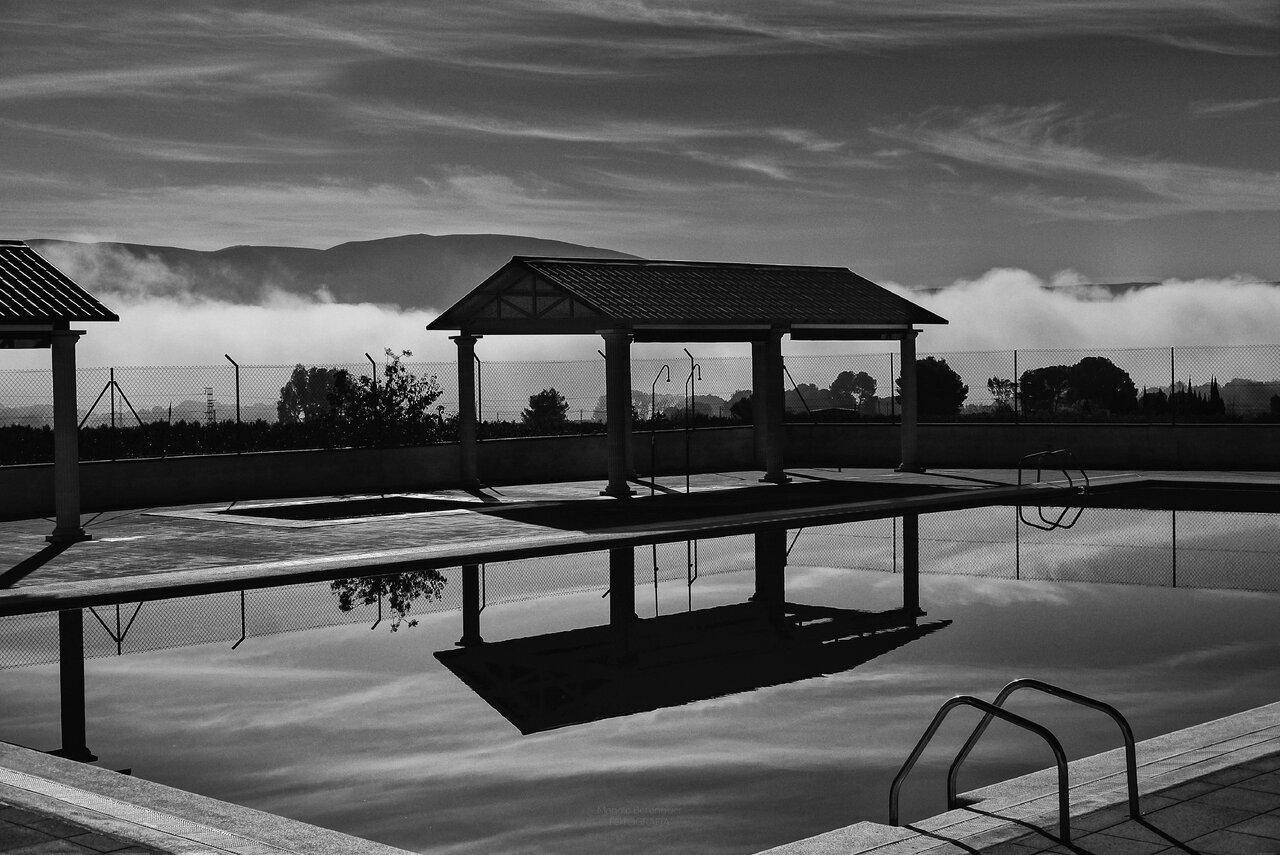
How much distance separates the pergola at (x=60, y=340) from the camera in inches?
787

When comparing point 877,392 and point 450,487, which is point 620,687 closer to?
point 450,487

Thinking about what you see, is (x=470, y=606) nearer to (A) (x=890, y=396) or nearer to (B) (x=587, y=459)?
(B) (x=587, y=459)

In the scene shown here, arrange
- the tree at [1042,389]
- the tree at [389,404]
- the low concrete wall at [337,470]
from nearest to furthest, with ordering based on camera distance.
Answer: the low concrete wall at [337,470], the tree at [389,404], the tree at [1042,389]

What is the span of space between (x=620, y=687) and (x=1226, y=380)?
3554 cm

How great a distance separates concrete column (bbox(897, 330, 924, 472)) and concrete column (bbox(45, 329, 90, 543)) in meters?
17.5

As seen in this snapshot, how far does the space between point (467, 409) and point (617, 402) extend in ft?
10.6

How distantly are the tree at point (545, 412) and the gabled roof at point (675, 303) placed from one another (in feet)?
29.2

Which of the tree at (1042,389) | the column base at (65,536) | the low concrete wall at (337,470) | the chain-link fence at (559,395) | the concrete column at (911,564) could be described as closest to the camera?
the concrete column at (911,564)

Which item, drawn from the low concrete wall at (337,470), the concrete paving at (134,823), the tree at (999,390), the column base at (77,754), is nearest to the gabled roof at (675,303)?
the low concrete wall at (337,470)

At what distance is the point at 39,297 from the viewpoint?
20.6 metres

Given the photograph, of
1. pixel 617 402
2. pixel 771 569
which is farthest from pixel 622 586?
pixel 617 402

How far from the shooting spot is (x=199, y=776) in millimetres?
8820

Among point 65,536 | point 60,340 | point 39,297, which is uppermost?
point 39,297

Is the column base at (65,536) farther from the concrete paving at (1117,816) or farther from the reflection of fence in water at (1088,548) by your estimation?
the concrete paving at (1117,816)
